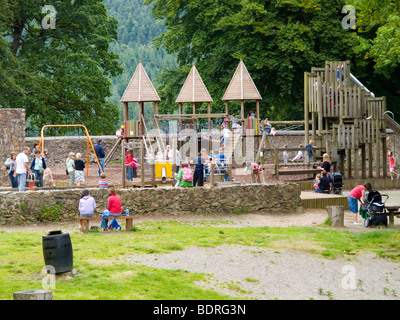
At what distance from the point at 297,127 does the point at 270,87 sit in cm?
265

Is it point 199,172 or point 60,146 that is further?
point 60,146

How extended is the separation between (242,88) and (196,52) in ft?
31.8

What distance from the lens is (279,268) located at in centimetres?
1529

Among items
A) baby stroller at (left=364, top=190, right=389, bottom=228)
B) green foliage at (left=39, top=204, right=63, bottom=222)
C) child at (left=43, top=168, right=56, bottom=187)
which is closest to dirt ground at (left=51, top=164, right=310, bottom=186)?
child at (left=43, top=168, right=56, bottom=187)

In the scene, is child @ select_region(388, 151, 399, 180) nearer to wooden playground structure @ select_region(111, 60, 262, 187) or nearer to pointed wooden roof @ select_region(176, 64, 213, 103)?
wooden playground structure @ select_region(111, 60, 262, 187)

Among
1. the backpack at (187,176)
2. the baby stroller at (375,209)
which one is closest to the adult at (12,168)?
the backpack at (187,176)

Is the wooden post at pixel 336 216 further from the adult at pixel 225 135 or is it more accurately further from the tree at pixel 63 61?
the tree at pixel 63 61

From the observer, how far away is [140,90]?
35.5 meters

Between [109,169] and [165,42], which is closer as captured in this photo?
[109,169]

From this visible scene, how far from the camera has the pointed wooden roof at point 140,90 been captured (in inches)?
1385

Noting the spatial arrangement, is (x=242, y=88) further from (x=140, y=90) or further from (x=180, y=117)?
(x=140, y=90)

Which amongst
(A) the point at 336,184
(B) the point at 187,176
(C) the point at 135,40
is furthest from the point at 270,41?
(C) the point at 135,40

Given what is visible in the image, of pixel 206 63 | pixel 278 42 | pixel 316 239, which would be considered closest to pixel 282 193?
pixel 316 239

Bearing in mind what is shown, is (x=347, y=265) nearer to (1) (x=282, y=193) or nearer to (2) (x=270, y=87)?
(1) (x=282, y=193)
